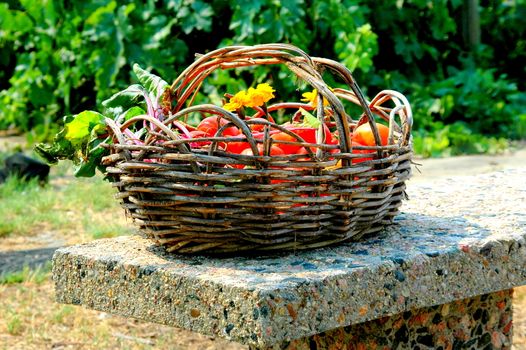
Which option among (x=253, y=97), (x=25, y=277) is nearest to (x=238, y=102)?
(x=253, y=97)

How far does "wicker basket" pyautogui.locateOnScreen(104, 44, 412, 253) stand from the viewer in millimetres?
1566

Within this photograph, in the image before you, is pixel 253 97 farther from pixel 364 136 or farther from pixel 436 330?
pixel 436 330

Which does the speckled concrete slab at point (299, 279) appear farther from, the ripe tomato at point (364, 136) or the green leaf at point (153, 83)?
the green leaf at point (153, 83)

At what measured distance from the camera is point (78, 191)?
4648 mm

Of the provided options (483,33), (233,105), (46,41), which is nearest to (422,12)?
(483,33)

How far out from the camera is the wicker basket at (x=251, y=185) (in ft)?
5.14

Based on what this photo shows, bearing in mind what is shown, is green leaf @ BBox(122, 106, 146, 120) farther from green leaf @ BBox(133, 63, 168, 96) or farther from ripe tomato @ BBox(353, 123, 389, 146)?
ripe tomato @ BBox(353, 123, 389, 146)

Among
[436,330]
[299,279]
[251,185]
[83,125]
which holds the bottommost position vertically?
[436,330]

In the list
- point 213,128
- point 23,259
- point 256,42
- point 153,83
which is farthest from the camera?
point 256,42

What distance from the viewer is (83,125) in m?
1.83

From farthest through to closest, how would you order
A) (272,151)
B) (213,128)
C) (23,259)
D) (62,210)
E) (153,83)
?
(62,210)
(23,259)
(153,83)
(213,128)
(272,151)

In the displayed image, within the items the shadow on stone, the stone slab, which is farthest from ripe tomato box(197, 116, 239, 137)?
the shadow on stone

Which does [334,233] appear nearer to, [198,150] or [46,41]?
Result: [198,150]

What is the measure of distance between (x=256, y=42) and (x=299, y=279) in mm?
4533
